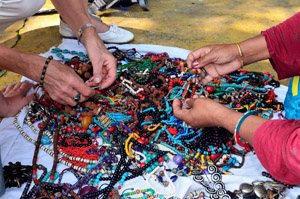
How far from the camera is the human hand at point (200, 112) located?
1624 millimetres

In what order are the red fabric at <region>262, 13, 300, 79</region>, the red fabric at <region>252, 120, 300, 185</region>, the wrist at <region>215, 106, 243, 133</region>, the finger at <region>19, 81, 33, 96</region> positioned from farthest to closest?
the finger at <region>19, 81, 33, 96</region>
the red fabric at <region>262, 13, 300, 79</region>
the wrist at <region>215, 106, 243, 133</region>
the red fabric at <region>252, 120, 300, 185</region>

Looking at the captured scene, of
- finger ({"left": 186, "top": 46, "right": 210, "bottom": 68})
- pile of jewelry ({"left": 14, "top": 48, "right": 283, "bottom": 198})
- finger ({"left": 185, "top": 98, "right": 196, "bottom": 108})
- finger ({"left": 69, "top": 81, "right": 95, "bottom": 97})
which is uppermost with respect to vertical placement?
finger ({"left": 186, "top": 46, "right": 210, "bottom": 68})

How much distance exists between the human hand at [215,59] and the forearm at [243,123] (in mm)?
507

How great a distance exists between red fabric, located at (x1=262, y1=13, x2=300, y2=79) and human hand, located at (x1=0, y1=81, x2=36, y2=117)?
1.88 m

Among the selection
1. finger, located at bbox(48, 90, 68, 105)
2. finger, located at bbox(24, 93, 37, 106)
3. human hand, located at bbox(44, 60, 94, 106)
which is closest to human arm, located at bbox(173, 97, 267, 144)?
human hand, located at bbox(44, 60, 94, 106)

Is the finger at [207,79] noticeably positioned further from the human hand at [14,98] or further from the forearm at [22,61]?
the human hand at [14,98]

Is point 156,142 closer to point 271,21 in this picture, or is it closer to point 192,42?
point 192,42

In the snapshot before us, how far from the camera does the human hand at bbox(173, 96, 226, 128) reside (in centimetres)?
162

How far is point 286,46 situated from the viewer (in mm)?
1822

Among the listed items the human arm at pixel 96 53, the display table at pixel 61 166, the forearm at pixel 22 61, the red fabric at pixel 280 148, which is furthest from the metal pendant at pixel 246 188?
the forearm at pixel 22 61

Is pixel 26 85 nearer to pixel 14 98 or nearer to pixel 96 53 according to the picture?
pixel 14 98

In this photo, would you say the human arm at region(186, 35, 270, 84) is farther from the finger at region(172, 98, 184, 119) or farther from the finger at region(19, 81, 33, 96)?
the finger at region(19, 81, 33, 96)

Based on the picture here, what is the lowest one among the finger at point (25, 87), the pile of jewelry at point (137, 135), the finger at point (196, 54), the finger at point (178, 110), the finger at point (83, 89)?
the pile of jewelry at point (137, 135)

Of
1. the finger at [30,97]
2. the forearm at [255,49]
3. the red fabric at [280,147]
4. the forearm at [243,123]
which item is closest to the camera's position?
the red fabric at [280,147]
